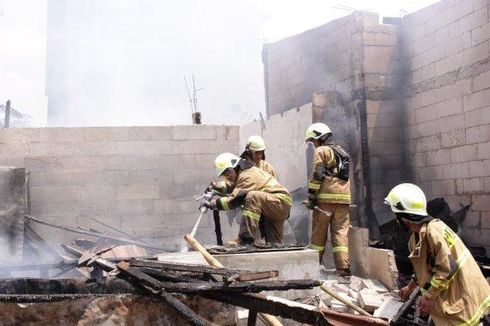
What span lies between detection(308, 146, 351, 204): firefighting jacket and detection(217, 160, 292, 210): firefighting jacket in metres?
0.48

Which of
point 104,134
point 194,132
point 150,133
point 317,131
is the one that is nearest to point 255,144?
point 317,131

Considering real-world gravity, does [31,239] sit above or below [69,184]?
below

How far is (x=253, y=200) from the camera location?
5812 mm

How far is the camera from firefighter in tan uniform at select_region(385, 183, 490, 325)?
11.8ft

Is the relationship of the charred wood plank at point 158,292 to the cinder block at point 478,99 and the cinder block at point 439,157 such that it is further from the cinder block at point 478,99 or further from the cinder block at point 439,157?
the cinder block at point 439,157

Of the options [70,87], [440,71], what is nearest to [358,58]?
[440,71]

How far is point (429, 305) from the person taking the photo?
370 centimetres

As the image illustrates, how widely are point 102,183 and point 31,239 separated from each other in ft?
4.46

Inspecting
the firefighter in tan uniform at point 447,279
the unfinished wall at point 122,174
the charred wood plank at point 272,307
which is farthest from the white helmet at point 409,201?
the unfinished wall at point 122,174

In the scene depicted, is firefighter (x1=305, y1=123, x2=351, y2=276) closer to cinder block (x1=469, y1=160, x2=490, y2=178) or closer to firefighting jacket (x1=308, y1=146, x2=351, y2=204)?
firefighting jacket (x1=308, y1=146, x2=351, y2=204)

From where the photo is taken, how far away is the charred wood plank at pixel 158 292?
2727 millimetres

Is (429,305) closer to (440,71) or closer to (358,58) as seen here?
(440,71)

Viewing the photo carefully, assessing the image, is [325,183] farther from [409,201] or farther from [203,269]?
[203,269]

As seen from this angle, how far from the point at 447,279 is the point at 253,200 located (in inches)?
103
